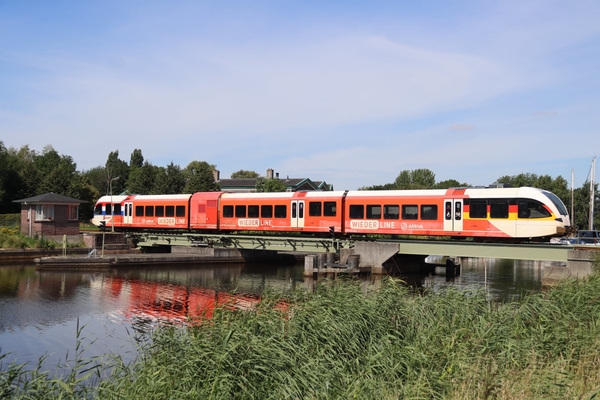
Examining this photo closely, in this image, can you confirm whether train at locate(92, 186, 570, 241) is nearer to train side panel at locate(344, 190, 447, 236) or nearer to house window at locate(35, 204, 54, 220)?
train side panel at locate(344, 190, 447, 236)

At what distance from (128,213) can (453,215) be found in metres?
25.2

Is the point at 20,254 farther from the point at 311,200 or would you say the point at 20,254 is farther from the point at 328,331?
the point at 328,331

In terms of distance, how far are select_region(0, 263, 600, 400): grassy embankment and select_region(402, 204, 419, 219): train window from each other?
615 inches

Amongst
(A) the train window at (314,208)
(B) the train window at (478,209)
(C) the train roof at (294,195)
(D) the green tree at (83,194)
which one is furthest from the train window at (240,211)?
(D) the green tree at (83,194)

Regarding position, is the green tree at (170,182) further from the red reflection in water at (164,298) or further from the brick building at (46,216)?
the red reflection in water at (164,298)

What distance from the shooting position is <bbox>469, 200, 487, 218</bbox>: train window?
27766mm

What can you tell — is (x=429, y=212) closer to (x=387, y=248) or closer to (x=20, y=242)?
(x=387, y=248)

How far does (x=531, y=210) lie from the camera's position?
26.6 meters

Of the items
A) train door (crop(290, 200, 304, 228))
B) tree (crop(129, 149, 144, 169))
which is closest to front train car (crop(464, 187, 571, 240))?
train door (crop(290, 200, 304, 228))

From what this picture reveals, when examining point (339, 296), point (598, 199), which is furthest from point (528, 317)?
point (598, 199)

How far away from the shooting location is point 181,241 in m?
39.2

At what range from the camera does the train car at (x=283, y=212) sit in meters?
32.7

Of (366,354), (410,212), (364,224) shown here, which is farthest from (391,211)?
(366,354)

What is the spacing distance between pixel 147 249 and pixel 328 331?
34.4 m
